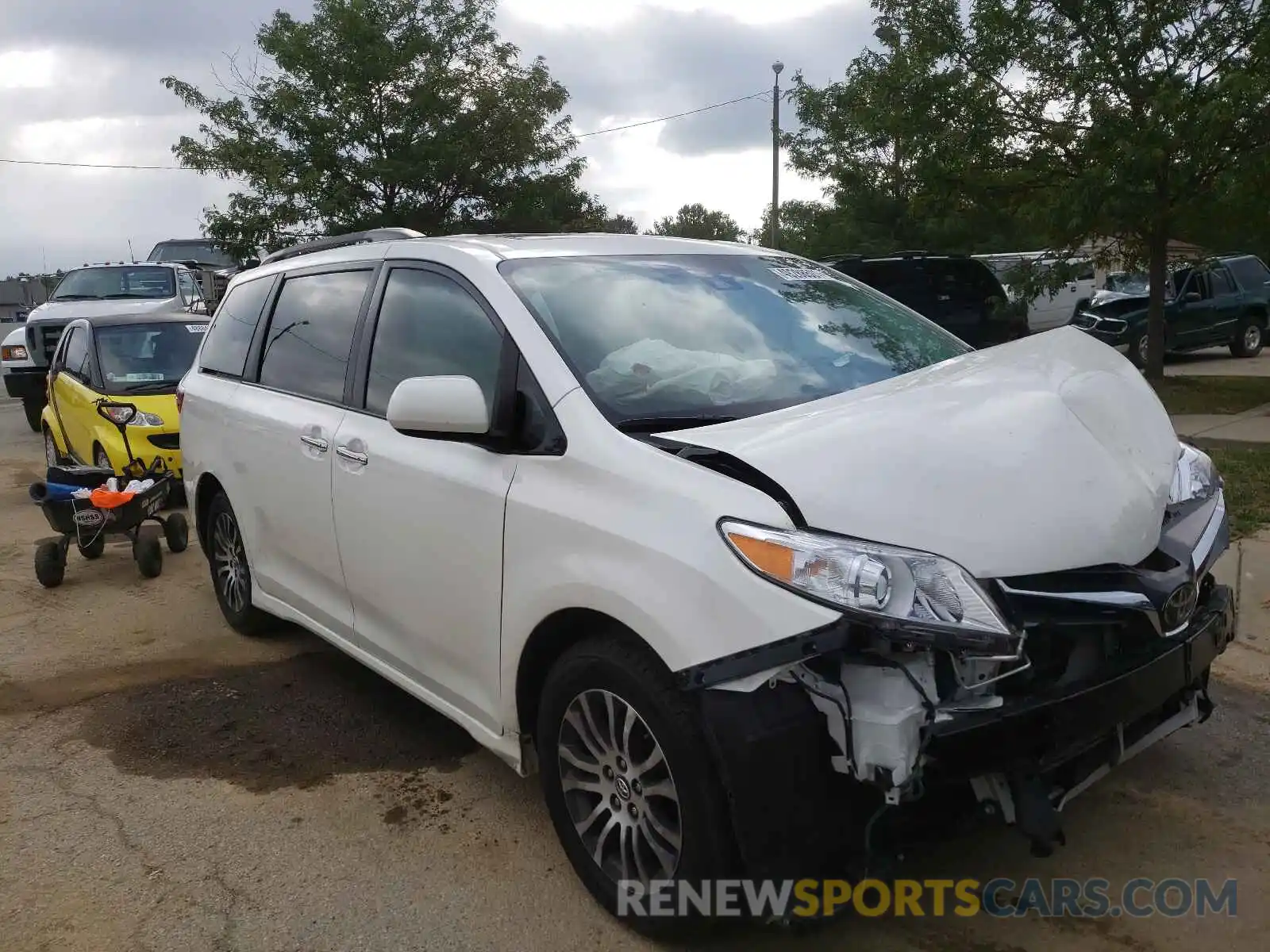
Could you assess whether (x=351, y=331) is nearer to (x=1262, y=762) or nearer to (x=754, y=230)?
(x=1262, y=762)

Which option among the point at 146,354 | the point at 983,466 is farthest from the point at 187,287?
the point at 983,466

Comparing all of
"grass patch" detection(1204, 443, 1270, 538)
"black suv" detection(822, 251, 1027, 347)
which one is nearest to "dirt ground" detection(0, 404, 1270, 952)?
"grass patch" detection(1204, 443, 1270, 538)

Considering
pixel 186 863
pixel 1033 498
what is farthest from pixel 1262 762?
pixel 186 863

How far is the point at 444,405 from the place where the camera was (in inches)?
119

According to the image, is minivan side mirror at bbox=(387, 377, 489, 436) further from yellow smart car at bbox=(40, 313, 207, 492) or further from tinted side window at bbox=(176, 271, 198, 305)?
tinted side window at bbox=(176, 271, 198, 305)

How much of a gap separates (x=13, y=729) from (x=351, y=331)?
2.20m

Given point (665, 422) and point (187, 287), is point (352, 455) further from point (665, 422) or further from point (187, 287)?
point (187, 287)

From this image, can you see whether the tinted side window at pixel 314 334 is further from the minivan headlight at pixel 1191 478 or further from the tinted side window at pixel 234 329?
the minivan headlight at pixel 1191 478

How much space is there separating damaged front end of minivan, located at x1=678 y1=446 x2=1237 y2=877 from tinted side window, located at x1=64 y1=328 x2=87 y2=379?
8.95 m

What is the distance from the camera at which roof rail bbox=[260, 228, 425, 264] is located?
4473 millimetres

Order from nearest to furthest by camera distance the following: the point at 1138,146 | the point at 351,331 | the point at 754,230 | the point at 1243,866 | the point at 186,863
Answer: the point at 1243,866 → the point at 186,863 → the point at 351,331 → the point at 1138,146 → the point at 754,230

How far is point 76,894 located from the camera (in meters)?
3.16

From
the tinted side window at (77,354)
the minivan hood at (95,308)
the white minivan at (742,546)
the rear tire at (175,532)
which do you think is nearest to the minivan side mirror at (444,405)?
the white minivan at (742,546)

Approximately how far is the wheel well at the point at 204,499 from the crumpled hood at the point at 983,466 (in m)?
3.32
